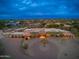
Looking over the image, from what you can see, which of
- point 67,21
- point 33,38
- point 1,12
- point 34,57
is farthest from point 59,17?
point 1,12

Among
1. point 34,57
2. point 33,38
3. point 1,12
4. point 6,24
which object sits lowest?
point 34,57

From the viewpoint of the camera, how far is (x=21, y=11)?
2639 millimetres

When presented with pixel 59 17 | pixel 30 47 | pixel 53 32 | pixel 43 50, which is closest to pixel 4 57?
pixel 30 47

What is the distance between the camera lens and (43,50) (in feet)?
8.46

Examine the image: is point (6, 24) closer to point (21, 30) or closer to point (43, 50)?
point (21, 30)

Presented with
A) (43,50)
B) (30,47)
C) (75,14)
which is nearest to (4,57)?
(30,47)

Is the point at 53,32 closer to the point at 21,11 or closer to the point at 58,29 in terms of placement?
the point at 58,29

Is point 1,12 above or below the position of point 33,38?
above

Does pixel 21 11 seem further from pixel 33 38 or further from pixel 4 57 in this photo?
pixel 4 57

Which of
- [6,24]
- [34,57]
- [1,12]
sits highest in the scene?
[1,12]

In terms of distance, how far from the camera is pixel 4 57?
2.59 meters

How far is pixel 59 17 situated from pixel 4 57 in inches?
37.9

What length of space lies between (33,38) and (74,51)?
60 cm

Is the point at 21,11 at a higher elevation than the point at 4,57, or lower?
higher
